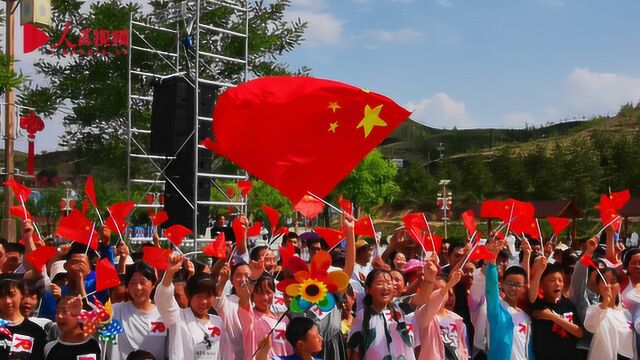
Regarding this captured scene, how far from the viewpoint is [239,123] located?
239 inches

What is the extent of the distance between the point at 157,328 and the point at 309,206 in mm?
1907

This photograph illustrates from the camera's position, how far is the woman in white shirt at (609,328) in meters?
4.87

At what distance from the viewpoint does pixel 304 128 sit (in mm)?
5938

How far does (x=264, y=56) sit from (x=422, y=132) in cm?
6834

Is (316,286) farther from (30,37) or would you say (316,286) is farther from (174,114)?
(30,37)

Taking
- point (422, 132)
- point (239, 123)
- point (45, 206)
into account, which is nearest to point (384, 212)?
point (422, 132)

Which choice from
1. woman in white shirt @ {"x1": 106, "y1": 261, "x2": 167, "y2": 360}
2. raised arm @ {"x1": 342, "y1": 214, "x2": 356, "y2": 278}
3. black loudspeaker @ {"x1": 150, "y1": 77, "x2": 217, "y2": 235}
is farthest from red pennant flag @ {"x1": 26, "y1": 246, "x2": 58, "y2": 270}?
black loudspeaker @ {"x1": 150, "y1": 77, "x2": 217, "y2": 235}

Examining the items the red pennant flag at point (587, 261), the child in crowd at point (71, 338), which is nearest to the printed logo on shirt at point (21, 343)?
the child in crowd at point (71, 338)

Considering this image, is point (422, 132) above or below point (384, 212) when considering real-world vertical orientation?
above

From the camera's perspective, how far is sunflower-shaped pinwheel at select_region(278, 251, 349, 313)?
3977 millimetres

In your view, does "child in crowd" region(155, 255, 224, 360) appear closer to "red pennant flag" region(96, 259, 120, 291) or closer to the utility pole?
"red pennant flag" region(96, 259, 120, 291)

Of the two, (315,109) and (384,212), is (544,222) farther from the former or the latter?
(384,212)

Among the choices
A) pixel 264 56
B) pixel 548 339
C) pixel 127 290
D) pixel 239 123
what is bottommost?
pixel 548 339

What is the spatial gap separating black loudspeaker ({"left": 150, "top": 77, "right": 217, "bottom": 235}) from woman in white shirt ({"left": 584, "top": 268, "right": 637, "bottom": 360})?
6.96 m
